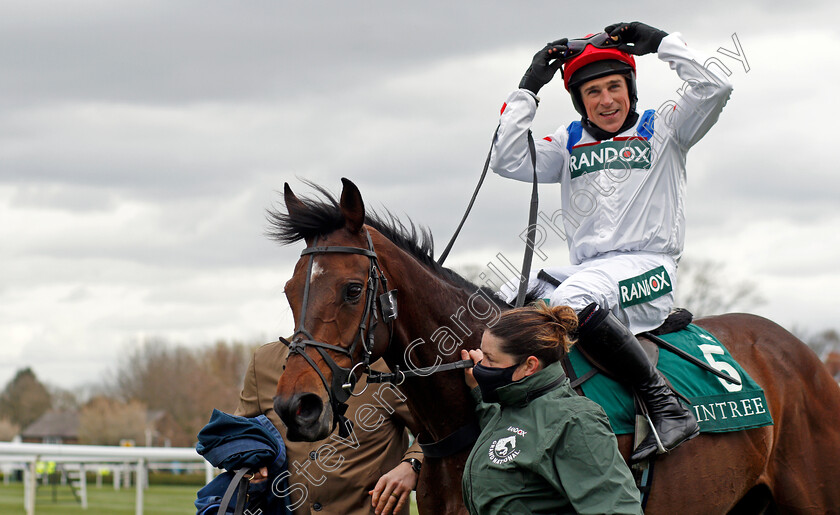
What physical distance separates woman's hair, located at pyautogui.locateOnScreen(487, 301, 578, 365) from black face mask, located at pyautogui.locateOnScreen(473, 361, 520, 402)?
5 centimetres

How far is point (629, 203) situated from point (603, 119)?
420mm

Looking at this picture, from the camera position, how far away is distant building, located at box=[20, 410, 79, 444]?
7059 centimetres

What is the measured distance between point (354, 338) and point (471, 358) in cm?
50

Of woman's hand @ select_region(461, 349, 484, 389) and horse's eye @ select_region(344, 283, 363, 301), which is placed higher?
horse's eye @ select_region(344, 283, 363, 301)

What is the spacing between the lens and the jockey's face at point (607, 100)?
154 inches

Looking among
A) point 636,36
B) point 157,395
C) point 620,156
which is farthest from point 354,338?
point 157,395

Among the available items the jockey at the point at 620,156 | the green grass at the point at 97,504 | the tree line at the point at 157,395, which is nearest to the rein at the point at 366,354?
the jockey at the point at 620,156

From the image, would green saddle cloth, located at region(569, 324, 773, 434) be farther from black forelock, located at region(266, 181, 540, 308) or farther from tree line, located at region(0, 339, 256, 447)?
tree line, located at region(0, 339, 256, 447)

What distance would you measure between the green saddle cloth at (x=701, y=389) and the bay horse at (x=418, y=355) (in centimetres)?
7

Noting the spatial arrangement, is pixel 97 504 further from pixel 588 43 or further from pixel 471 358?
pixel 588 43

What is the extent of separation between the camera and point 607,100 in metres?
3.88

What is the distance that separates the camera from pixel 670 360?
381 centimetres

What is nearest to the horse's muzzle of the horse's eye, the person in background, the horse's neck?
the horse's eye

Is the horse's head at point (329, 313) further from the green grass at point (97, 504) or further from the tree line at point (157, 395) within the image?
the tree line at point (157, 395)
